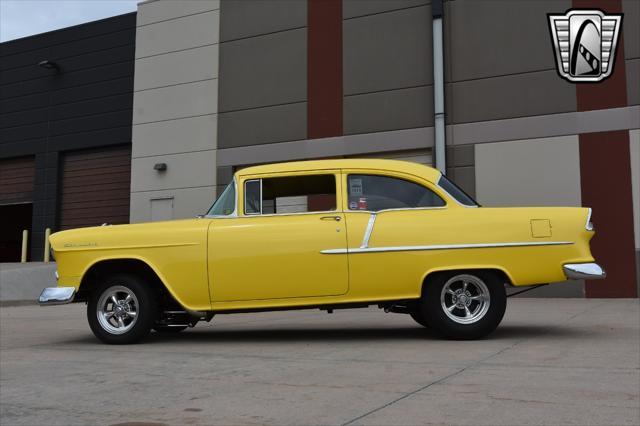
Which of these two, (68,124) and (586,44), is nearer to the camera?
(586,44)

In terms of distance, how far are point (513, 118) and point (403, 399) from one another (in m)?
11.6

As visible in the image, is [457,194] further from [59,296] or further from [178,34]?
[178,34]

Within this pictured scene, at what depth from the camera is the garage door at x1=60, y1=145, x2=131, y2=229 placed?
18.8 metres

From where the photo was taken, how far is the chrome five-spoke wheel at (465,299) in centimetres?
562

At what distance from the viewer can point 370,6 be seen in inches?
606

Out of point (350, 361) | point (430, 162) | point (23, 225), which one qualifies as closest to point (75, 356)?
point (350, 361)

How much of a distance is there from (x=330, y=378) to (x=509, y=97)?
11403mm

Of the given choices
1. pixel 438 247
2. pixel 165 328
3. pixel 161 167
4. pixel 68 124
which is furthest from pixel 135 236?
pixel 68 124

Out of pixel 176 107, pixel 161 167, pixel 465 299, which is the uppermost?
pixel 176 107

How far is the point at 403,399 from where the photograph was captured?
11.3 ft

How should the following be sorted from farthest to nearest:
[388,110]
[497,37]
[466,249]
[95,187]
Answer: [95,187], [388,110], [497,37], [466,249]

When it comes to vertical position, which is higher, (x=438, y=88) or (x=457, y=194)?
(x=438, y=88)

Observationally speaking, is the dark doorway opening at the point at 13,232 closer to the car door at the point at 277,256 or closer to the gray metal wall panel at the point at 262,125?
the gray metal wall panel at the point at 262,125

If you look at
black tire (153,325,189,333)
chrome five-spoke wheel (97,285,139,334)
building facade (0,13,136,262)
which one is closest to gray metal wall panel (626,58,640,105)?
black tire (153,325,189,333)
